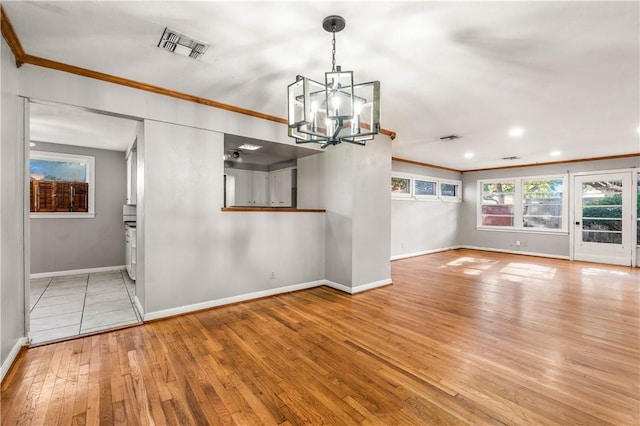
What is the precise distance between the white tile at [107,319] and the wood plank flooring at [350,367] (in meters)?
0.34

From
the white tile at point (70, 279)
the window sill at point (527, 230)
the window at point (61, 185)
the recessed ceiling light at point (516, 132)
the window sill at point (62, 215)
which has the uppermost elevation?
the recessed ceiling light at point (516, 132)

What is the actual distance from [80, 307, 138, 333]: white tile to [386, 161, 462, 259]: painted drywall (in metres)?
5.70

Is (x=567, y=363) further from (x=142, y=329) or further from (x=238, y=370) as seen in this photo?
(x=142, y=329)

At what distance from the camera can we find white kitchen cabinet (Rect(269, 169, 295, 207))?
6117 millimetres

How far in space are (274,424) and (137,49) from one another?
303cm

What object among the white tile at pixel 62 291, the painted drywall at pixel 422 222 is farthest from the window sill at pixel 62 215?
the painted drywall at pixel 422 222

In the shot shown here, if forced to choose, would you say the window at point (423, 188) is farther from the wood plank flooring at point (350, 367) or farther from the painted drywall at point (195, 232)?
the painted drywall at point (195, 232)

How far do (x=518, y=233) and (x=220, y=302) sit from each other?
8526 millimetres

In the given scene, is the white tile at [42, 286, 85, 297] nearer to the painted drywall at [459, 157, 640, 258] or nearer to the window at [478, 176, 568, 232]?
the painted drywall at [459, 157, 640, 258]

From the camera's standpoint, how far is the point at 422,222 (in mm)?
8258

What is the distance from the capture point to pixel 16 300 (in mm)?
2461

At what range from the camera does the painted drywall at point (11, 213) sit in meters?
2.15

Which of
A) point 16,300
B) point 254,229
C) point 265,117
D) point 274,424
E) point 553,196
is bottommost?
point 274,424

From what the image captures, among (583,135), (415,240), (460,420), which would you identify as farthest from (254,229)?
(583,135)
